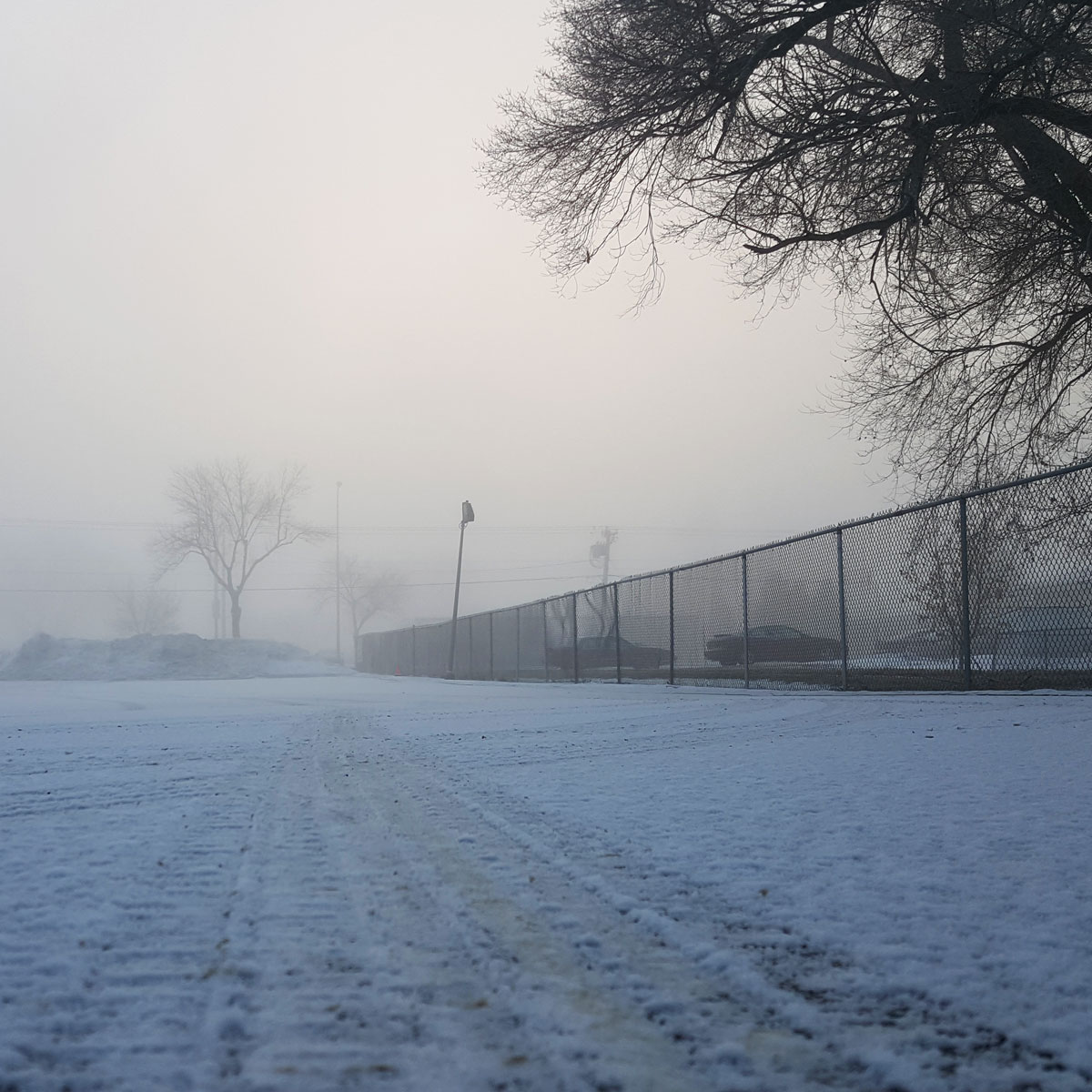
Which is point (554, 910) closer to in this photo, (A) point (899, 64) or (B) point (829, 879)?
(B) point (829, 879)

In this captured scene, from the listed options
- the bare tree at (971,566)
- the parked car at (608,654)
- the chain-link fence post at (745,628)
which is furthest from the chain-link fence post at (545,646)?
the bare tree at (971,566)

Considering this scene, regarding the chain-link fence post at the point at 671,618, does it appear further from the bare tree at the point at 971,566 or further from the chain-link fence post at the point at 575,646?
the bare tree at the point at 971,566

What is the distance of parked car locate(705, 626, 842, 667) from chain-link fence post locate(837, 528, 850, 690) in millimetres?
156

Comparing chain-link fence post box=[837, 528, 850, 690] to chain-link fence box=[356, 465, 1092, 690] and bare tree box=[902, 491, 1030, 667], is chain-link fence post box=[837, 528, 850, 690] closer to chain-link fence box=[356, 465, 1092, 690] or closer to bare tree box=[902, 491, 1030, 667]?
chain-link fence box=[356, 465, 1092, 690]

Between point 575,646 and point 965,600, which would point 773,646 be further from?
point 575,646

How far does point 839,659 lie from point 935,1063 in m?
9.07

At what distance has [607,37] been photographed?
7.80m

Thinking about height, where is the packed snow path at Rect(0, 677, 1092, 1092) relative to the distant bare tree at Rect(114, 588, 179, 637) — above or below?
below

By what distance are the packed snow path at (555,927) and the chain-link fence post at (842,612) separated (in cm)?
600

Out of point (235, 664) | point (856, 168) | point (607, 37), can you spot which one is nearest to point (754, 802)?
point (856, 168)

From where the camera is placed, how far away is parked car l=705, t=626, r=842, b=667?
10.3 metres

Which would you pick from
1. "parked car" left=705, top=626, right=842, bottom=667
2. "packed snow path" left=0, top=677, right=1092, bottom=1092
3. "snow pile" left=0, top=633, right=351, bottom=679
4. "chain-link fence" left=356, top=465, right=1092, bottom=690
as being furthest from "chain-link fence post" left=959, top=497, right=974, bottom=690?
"snow pile" left=0, top=633, right=351, bottom=679

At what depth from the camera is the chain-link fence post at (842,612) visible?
9.55m

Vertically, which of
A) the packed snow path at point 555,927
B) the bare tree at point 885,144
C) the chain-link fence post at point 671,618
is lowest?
the packed snow path at point 555,927
